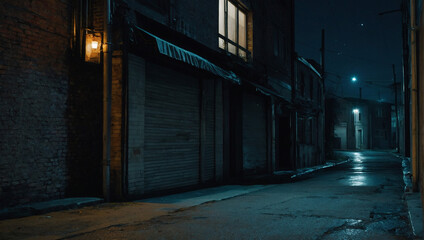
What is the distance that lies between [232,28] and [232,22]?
25 cm

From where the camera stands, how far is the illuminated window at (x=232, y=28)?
15.6 meters

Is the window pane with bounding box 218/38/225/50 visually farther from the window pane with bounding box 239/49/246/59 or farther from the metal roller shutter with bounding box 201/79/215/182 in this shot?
the metal roller shutter with bounding box 201/79/215/182

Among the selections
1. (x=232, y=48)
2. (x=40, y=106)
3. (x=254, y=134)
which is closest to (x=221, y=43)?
(x=232, y=48)

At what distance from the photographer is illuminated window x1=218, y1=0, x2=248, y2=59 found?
51.2 feet

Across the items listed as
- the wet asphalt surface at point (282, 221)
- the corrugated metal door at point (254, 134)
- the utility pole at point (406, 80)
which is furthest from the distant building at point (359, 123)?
the wet asphalt surface at point (282, 221)

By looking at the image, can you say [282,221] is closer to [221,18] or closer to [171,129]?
[171,129]

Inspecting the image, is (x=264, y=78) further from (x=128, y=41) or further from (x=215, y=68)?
(x=128, y=41)

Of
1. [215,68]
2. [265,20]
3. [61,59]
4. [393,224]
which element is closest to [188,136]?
[215,68]

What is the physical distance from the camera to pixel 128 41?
937 centimetres

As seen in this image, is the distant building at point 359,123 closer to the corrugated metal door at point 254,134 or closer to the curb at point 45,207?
the corrugated metal door at point 254,134

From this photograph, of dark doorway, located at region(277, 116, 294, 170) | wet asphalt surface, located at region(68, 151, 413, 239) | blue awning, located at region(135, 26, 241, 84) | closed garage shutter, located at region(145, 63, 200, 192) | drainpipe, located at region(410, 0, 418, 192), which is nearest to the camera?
wet asphalt surface, located at region(68, 151, 413, 239)

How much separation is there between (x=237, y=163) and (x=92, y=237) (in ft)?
36.6

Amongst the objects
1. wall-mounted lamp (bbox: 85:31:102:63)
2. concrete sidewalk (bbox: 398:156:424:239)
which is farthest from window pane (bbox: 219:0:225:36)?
concrete sidewalk (bbox: 398:156:424:239)

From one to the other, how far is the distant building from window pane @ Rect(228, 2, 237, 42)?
1538 inches
